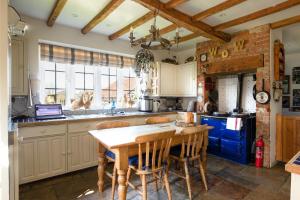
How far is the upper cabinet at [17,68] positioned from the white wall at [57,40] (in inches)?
3.2

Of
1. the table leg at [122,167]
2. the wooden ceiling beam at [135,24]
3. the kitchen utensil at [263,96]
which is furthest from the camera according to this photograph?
the kitchen utensil at [263,96]

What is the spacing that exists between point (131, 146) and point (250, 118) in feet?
8.32

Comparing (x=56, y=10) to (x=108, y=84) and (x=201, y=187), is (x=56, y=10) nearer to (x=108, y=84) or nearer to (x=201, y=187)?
(x=108, y=84)

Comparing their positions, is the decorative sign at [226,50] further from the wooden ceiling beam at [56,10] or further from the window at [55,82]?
the window at [55,82]

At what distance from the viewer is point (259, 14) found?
8.71ft

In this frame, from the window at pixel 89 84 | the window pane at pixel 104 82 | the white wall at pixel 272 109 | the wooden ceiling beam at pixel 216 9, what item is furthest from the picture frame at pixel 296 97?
the window pane at pixel 104 82

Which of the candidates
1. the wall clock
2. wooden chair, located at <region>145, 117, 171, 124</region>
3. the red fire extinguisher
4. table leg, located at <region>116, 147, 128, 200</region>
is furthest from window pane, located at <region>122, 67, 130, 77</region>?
the red fire extinguisher

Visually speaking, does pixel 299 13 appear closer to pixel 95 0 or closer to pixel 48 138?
pixel 95 0

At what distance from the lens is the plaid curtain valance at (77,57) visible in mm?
3125

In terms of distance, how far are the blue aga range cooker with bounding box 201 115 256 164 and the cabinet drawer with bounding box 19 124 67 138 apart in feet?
9.25

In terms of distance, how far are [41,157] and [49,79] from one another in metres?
1.45

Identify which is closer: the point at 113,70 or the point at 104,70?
the point at 104,70

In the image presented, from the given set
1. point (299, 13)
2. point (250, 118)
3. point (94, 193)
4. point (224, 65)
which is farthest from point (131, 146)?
point (299, 13)

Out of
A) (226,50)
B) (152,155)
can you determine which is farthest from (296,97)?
(152,155)
